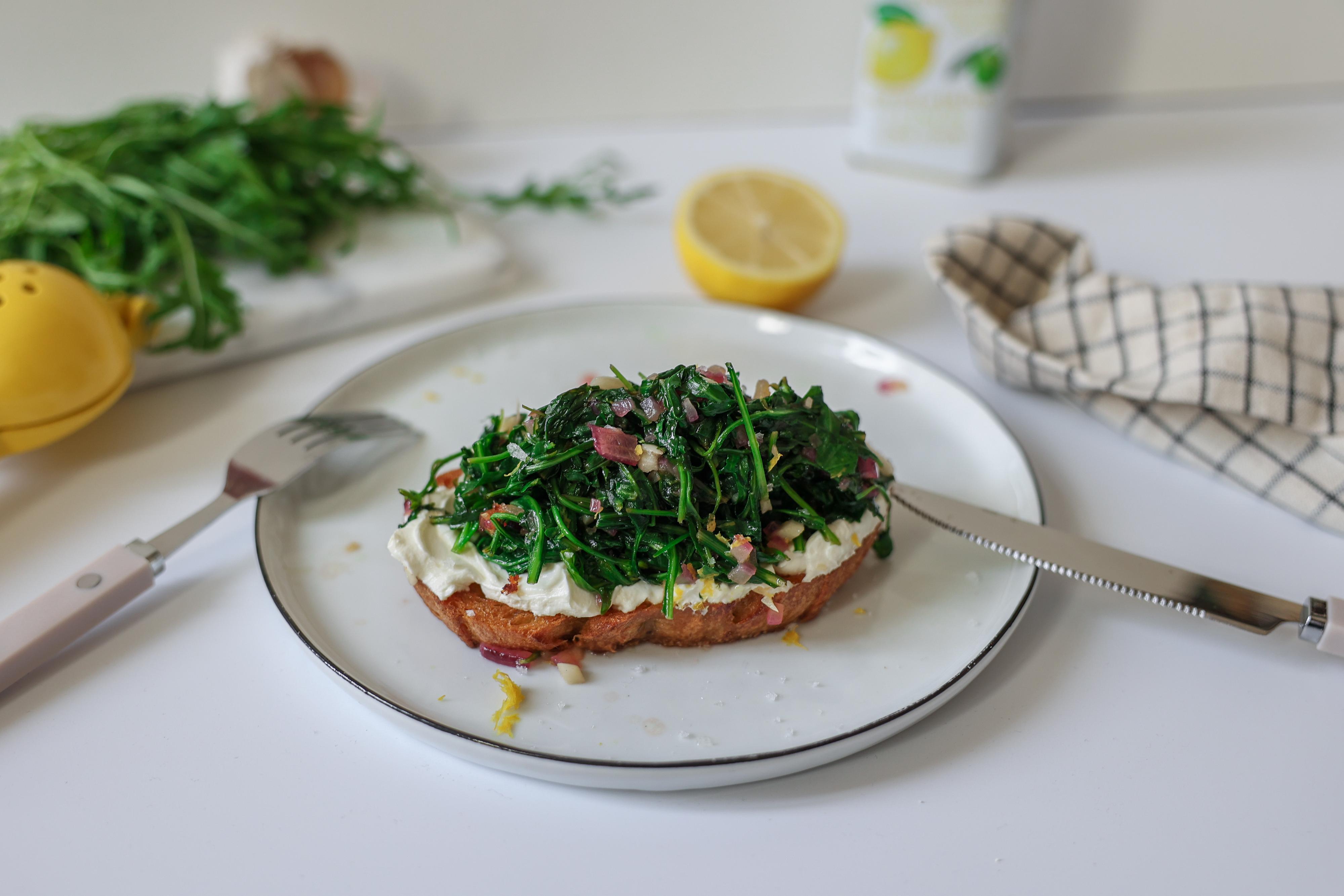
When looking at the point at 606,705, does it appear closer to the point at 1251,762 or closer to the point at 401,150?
the point at 1251,762

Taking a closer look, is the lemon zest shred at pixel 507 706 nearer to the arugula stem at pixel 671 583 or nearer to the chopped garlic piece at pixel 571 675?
the chopped garlic piece at pixel 571 675

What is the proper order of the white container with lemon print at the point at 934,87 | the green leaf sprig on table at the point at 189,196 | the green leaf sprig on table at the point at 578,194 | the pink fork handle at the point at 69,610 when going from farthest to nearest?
the green leaf sprig on table at the point at 578,194
the white container with lemon print at the point at 934,87
the green leaf sprig on table at the point at 189,196
the pink fork handle at the point at 69,610

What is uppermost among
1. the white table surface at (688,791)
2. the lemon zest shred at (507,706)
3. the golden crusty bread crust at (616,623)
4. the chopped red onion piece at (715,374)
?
the chopped red onion piece at (715,374)

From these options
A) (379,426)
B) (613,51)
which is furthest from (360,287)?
(613,51)

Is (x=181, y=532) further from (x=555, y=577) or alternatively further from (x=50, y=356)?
(x=555, y=577)

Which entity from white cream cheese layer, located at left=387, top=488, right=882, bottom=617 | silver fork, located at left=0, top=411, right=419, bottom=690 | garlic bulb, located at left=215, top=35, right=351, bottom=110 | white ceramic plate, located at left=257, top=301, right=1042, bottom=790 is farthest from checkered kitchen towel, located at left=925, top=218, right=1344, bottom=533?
garlic bulb, located at left=215, top=35, right=351, bottom=110

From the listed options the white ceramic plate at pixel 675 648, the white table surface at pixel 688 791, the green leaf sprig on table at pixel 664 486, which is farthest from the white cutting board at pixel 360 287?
the green leaf sprig on table at pixel 664 486

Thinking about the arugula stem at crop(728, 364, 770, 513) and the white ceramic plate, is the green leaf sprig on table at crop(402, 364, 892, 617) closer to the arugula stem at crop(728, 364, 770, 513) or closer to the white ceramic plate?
the arugula stem at crop(728, 364, 770, 513)
